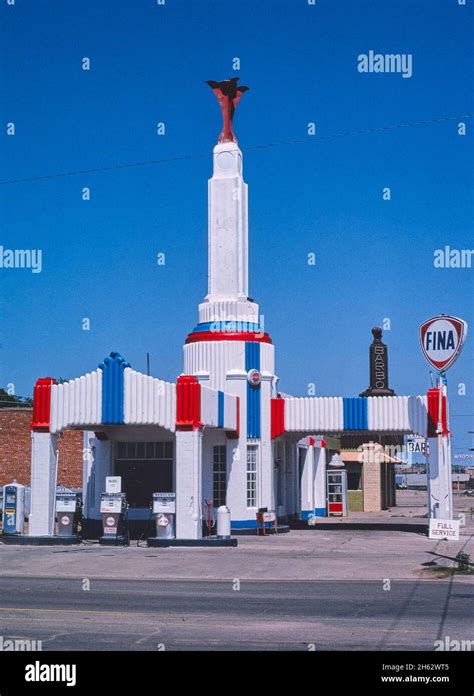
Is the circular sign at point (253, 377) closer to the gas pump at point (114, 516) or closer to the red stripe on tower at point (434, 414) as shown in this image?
the red stripe on tower at point (434, 414)

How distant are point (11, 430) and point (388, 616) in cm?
3380

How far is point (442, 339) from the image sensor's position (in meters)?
31.0

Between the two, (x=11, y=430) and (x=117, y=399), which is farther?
(x=11, y=430)

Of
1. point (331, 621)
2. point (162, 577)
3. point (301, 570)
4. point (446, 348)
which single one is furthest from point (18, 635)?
point (446, 348)

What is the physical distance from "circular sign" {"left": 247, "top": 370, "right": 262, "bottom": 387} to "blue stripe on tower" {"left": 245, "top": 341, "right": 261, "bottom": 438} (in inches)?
6.7

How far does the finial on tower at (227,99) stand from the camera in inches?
1448

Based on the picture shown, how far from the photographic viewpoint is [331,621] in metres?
14.0

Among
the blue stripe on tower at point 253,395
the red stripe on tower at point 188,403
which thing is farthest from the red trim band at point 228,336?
the red stripe on tower at point 188,403

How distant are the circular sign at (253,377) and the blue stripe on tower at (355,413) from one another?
10.5ft

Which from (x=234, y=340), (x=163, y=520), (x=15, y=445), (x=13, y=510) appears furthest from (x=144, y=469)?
(x=15, y=445)

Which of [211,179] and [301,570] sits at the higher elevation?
[211,179]

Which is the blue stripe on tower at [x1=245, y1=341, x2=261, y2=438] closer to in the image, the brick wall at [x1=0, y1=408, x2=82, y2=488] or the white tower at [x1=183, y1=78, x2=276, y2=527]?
the white tower at [x1=183, y1=78, x2=276, y2=527]

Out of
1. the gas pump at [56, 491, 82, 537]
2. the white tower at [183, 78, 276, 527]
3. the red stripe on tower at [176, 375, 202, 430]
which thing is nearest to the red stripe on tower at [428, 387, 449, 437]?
the white tower at [183, 78, 276, 527]

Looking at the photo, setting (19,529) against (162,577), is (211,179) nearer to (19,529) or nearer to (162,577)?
(19,529)
